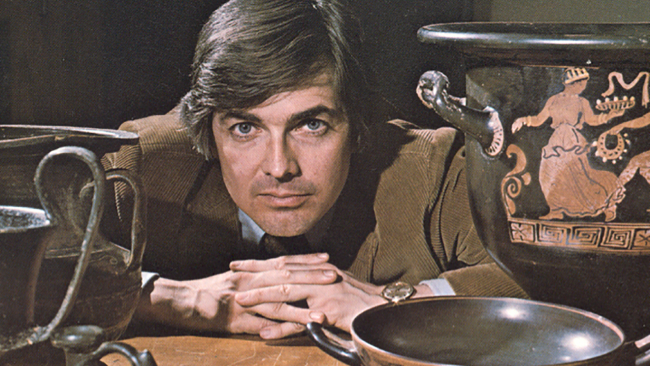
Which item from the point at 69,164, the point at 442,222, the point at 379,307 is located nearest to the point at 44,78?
the point at 69,164

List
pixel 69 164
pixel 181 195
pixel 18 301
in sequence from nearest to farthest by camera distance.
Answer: pixel 18 301 → pixel 69 164 → pixel 181 195

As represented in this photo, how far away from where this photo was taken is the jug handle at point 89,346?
70cm

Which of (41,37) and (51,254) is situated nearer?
(51,254)

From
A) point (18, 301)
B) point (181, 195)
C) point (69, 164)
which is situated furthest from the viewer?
point (181, 195)

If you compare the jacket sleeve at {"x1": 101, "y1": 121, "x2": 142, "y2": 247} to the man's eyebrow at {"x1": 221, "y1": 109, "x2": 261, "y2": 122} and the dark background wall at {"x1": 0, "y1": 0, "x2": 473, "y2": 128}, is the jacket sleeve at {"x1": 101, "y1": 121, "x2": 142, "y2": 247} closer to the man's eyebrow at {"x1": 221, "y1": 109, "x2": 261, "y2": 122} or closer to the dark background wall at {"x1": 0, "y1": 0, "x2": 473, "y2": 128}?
the dark background wall at {"x1": 0, "y1": 0, "x2": 473, "y2": 128}

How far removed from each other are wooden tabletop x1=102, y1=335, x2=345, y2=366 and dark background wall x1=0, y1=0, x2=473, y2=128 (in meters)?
0.71

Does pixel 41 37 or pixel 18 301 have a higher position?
pixel 41 37

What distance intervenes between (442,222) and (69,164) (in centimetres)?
97

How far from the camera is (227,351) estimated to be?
1.02 m

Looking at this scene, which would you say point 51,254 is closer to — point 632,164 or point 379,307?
point 379,307

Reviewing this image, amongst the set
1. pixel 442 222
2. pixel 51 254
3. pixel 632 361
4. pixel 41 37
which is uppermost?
pixel 41 37

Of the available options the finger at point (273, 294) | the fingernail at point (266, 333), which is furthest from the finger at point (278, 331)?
the finger at point (273, 294)

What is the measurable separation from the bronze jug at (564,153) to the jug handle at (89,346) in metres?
0.50

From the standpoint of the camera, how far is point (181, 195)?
1.54 meters
